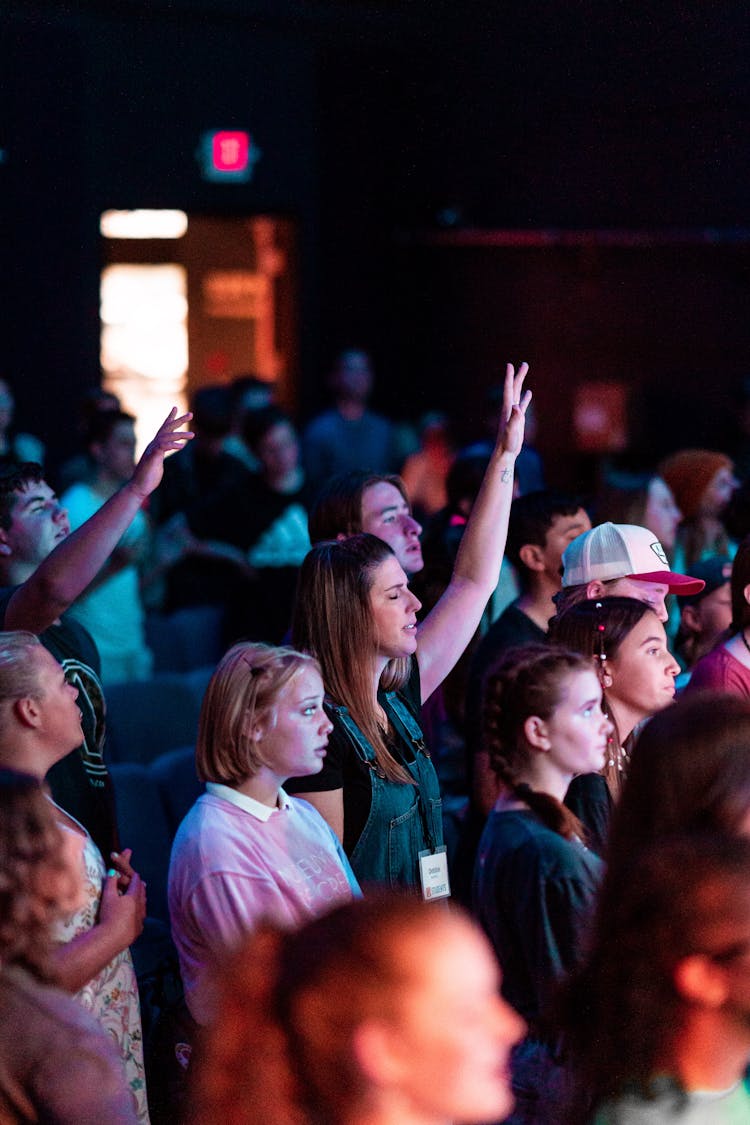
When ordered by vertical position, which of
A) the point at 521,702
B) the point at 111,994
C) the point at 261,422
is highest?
the point at 261,422

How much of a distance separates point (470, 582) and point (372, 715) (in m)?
0.51

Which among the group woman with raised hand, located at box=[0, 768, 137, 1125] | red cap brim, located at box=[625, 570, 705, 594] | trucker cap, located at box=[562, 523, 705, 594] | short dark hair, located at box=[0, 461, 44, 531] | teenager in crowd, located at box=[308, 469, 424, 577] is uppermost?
short dark hair, located at box=[0, 461, 44, 531]

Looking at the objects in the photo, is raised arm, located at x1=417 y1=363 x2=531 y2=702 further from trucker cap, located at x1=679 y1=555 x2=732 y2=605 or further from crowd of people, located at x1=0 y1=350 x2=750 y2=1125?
trucker cap, located at x1=679 y1=555 x2=732 y2=605

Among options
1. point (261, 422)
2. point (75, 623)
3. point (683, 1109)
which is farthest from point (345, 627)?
point (261, 422)

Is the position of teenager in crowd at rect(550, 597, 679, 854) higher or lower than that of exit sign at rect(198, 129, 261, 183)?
lower

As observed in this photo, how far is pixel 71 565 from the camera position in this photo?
2934 mm

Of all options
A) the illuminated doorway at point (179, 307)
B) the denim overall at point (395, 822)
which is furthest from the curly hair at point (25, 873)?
the illuminated doorway at point (179, 307)

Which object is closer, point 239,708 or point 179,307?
point 239,708

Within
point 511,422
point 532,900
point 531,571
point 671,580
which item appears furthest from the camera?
point 531,571

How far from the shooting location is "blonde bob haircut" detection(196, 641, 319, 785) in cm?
258

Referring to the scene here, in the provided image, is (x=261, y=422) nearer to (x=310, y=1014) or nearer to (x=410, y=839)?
(x=410, y=839)

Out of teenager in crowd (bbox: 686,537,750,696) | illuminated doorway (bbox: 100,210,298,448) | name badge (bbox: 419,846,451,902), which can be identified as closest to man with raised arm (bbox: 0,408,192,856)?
name badge (bbox: 419,846,451,902)

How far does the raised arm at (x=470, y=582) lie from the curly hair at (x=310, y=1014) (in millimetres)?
1792

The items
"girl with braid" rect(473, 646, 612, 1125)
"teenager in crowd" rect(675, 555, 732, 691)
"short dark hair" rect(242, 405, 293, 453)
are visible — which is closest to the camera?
"girl with braid" rect(473, 646, 612, 1125)
